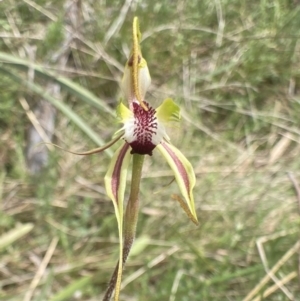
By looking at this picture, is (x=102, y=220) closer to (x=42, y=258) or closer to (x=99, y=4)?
(x=42, y=258)

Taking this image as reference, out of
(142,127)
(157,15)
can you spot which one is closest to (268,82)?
(157,15)

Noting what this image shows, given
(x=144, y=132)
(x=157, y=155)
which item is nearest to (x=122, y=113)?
(x=144, y=132)

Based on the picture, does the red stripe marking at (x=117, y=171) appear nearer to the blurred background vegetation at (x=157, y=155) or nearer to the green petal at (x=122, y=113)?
the green petal at (x=122, y=113)

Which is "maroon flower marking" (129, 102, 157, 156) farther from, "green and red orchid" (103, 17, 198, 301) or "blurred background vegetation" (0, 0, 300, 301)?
"blurred background vegetation" (0, 0, 300, 301)

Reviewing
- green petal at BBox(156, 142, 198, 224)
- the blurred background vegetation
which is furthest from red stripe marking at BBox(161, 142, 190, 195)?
the blurred background vegetation

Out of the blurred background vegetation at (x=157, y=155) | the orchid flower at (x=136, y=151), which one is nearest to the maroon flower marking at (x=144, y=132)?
the orchid flower at (x=136, y=151)

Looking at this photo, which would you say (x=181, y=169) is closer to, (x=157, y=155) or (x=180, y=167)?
(x=180, y=167)
